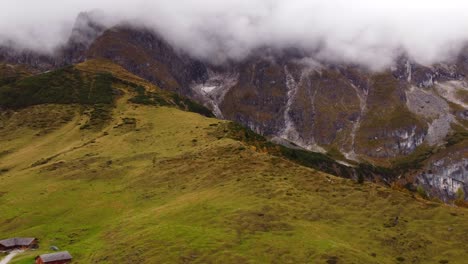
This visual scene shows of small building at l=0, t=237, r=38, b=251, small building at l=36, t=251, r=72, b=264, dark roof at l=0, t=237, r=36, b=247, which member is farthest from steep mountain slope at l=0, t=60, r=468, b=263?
dark roof at l=0, t=237, r=36, b=247

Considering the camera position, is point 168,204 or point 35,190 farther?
point 35,190

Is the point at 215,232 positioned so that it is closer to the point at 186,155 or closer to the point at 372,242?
the point at 372,242

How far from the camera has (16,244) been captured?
3890 inches

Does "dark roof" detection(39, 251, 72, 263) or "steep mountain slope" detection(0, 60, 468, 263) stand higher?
"steep mountain slope" detection(0, 60, 468, 263)

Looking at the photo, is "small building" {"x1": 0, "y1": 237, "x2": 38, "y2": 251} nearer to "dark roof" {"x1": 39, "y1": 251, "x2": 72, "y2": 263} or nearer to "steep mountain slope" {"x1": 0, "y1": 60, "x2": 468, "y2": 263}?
"steep mountain slope" {"x1": 0, "y1": 60, "x2": 468, "y2": 263}

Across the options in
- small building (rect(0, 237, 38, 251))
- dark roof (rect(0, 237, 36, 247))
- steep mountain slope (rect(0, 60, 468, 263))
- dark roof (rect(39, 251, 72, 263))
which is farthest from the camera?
dark roof (rect(0, 237, 36, 247))

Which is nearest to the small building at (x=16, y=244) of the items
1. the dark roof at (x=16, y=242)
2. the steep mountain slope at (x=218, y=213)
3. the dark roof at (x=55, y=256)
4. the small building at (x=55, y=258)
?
the dark roof at (x=16, y=242)

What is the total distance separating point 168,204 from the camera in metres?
108

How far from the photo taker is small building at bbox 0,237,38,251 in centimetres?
9869

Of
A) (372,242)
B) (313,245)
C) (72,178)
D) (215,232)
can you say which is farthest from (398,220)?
(72,178)

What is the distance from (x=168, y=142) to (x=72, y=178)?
141 feet

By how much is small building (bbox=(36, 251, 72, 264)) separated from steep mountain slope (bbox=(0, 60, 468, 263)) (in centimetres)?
235

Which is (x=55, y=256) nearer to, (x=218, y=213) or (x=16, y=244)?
(x=16, y=244)

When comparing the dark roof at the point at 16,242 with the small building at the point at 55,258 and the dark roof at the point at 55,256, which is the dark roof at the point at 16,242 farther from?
the dark roof at the point at 55,256
